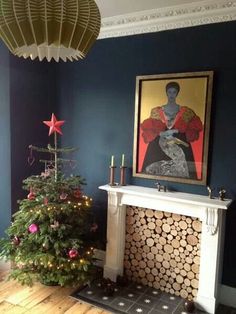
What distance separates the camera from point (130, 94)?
3.17 meters

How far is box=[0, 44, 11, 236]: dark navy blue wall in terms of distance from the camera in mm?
3121

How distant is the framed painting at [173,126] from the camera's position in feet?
9.12

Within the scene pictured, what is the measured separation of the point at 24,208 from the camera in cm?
284

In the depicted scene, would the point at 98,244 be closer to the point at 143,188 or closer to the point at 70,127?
the point at 143,188

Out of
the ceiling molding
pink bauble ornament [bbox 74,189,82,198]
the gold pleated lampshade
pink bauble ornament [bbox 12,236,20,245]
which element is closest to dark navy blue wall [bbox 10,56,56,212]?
pink bauble ornament [bbox 12,236,20,245]

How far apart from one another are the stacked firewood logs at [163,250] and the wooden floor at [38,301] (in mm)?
663

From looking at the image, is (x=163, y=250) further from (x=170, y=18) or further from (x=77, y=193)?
(x=170, y=18)

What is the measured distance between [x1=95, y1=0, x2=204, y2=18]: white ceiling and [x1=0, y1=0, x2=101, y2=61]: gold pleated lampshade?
154 centimetres

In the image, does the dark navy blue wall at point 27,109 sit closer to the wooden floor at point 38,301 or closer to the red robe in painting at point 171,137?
the wooden floor at point 38,301

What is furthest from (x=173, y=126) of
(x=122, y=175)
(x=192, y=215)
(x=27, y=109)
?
(x=27, y=109)

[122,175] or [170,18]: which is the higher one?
[170,18]

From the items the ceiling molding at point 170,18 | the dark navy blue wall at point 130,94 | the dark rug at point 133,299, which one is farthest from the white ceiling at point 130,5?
the dark rug at point 133,299

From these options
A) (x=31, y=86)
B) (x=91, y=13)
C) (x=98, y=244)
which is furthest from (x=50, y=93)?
(x=91, y=13)

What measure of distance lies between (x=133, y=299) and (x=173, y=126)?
1.71m
